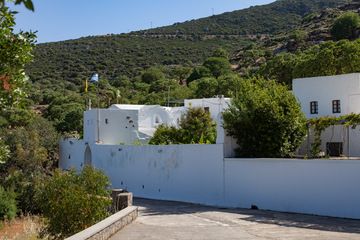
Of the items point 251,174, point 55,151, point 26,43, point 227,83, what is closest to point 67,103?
point 55,151

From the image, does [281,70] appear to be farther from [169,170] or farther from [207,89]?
[169,170]

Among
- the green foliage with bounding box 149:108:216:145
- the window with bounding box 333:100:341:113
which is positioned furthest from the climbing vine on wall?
the green foliage with bounding box 149:108:216:145

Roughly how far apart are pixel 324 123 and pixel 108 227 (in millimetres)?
13509

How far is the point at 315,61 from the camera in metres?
41.4

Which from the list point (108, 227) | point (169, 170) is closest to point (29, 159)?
point (169, 170)

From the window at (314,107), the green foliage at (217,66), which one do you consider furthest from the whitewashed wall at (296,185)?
the green foliage at (217,66)

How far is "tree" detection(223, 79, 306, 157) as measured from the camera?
899 inches

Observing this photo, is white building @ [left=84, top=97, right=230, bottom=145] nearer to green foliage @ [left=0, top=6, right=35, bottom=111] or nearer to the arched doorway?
the arched doorway

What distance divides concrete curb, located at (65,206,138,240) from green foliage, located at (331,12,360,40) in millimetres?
58464

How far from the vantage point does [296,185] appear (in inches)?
839

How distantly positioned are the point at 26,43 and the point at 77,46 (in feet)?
294

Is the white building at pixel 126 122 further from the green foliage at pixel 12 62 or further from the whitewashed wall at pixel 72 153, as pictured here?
the green foliage at pixel 12 62

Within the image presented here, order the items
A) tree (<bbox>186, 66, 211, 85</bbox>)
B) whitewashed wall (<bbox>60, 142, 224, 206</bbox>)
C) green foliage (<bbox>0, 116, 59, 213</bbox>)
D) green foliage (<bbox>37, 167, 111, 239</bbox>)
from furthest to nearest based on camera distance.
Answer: tree (<bbox>186, 66, 211, 85</bbox>) < green foliage (<bbox>0, 116, 59, 213</bbox>) < whitewashed wall (<bbox>60, 142, 224, 206</bbox>) < green foliage (<bbox>37, 167, 111, 239</bbox>)

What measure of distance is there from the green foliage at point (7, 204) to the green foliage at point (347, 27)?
171ft
